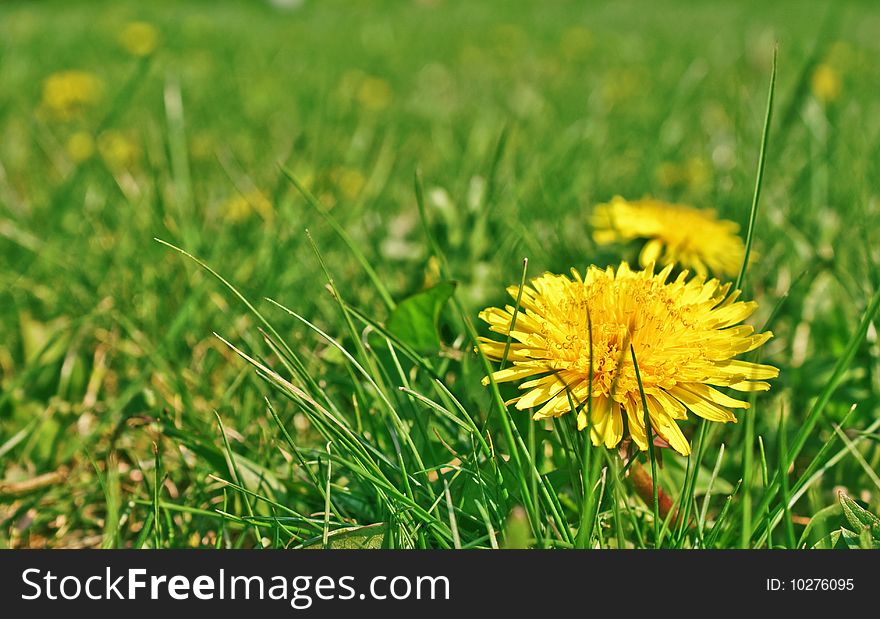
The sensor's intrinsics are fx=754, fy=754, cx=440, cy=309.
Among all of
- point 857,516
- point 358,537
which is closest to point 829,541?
point 857,516

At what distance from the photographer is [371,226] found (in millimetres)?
1681

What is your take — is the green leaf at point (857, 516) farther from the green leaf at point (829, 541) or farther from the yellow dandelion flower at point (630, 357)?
the yellow dandelion flower at point (630, 357)

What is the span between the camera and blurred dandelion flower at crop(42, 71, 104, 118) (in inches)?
111

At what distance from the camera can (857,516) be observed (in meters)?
0.83

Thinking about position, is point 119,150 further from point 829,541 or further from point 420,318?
point 829,541

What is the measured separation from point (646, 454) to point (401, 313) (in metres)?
0.37

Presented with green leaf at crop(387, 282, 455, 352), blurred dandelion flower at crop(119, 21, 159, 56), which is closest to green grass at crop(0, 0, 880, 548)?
green leaf at crop(387, 282, 455, 352)

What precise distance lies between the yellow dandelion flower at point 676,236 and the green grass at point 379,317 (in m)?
0.06

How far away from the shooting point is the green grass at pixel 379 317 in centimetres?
→ 85

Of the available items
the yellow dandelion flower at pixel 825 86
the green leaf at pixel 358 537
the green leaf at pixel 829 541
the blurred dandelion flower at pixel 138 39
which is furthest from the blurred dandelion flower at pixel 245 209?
the blurred dandelion flower at pixel 138 39

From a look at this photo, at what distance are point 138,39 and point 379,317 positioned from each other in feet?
12.4

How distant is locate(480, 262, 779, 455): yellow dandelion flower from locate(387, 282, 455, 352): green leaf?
16 cm
